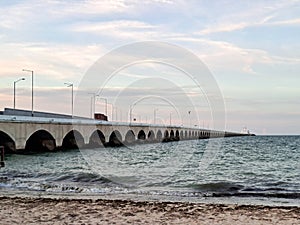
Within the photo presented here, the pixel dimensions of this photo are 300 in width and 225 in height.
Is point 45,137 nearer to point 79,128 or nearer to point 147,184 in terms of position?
point 79,128

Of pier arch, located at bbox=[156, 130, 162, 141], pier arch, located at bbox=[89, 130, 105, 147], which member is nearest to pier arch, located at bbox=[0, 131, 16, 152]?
pier arch, located at bbox=[89, 130, 105, 147]

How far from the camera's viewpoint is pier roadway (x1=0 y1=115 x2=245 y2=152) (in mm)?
45906

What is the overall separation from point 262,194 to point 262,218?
284 inches

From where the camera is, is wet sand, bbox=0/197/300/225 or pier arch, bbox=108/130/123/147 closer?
wet sand, bbox=0/197/300/225

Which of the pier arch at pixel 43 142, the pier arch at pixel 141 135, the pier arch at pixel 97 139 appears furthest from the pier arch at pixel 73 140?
the pier arch at pixel 141 135

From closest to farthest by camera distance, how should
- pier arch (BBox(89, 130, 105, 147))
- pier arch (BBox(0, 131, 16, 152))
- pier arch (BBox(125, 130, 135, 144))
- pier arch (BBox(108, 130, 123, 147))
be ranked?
1. pier arch (BBox(0, 131, 16, 152))
2. pier arch (BBox(89, 130, 105, 147))
3. pier arch (BBox(108, 130, 123, 147))
4. pier arch (BBox(125, 130, 135, 144))

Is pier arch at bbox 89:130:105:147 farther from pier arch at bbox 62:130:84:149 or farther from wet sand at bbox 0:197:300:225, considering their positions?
wet sand at bbox 0:197:300:225

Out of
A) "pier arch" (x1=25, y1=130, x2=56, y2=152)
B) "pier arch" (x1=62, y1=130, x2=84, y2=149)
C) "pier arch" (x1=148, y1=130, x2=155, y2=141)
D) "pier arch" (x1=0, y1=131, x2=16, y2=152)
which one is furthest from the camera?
Answer: "pier arch" (x1=148, y1=130, x2=155, y2=141)

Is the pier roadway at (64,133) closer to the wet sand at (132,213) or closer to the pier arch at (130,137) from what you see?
the pier arch at (130,137)

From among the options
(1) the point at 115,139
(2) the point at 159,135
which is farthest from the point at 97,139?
(2) the point at 159,135

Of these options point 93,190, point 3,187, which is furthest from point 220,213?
point 3,187

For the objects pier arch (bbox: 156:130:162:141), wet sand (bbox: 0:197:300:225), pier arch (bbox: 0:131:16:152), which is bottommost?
pier arch (bbox: 156:130:162:141)

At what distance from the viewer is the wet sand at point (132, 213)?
12500 millimetres

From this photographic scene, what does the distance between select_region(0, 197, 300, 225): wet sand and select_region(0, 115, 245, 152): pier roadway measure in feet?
98.4
